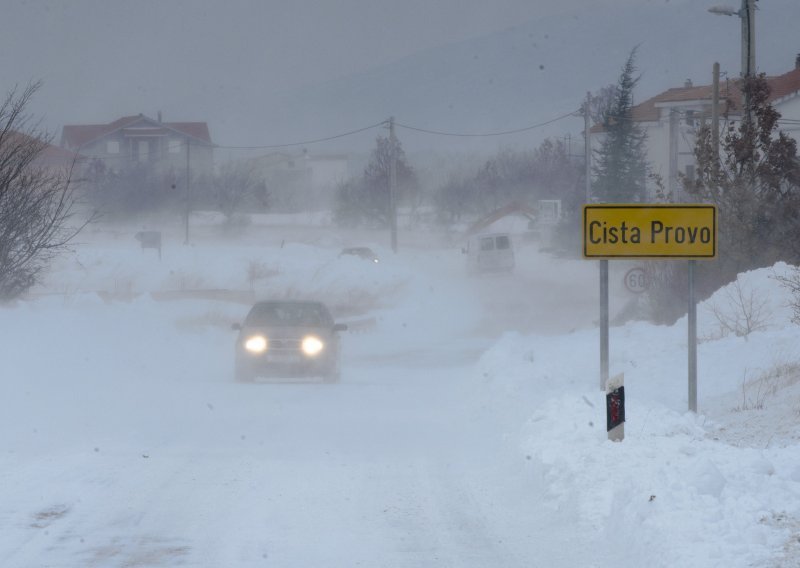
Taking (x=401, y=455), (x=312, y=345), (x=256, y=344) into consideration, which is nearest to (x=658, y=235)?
(x=401, y=455)

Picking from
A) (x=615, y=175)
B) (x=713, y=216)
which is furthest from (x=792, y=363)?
(x=615, y=175)

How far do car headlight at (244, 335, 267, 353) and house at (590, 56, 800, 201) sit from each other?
3027 centimetres

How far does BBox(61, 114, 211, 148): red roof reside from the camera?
3907 inches

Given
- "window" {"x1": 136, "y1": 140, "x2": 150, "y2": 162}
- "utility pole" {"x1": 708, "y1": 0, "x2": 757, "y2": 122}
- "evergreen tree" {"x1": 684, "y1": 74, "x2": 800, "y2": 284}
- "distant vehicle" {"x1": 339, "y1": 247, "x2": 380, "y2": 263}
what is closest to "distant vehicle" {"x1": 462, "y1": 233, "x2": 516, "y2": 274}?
"distant vehicle" {"x1": 339, "y1": 247, "x2": 380, "y2": 263}

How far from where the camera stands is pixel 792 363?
14969 mm

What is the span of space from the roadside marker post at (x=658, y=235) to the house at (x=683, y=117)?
35.4 metres

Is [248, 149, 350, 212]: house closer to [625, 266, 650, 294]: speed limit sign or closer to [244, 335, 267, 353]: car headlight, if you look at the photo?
[625, 266, 650, 294]: speed limit sign

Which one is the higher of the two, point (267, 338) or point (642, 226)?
point (642, 226)

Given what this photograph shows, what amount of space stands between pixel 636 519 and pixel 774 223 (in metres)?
18.6

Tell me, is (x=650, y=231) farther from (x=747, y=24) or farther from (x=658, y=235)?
(x=747, y=24)

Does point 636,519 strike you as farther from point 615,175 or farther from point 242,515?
point 615,175

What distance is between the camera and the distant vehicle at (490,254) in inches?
2404

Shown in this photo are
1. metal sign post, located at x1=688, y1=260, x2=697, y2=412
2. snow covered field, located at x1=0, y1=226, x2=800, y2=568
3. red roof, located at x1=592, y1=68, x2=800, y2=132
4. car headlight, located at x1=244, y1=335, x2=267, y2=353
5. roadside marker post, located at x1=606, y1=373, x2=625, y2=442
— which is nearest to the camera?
snow covered field, located at x1=0, y1=226, x2=800, y2=568

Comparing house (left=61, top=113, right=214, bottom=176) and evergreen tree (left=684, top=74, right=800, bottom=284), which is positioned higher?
house (left=61, top=113, right=214, bottom=176)
